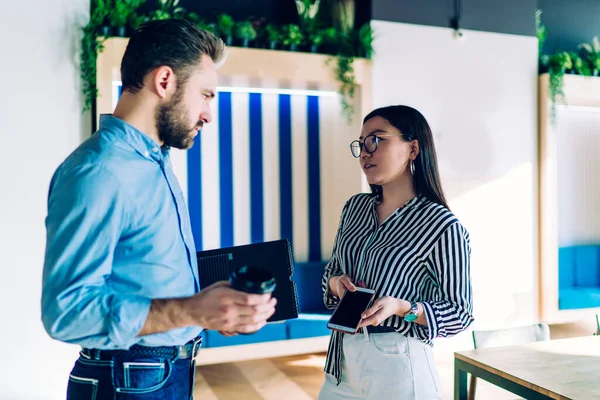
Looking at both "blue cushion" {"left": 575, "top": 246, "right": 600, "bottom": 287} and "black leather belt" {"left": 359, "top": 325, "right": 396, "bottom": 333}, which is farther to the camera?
"blue cushion" {"left": 575, "top": 246, "right": 600, "bottom": 287}

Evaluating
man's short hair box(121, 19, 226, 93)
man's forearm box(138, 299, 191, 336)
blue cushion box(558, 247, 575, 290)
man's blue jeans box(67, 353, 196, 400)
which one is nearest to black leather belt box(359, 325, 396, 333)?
man's blue jeans box(67, 353, 196, 400)

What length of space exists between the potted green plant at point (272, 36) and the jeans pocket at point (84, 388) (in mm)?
3778

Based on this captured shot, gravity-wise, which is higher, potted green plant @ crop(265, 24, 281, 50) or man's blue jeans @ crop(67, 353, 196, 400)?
Result: potted green plant @ crop(265, 24, 281, 50)

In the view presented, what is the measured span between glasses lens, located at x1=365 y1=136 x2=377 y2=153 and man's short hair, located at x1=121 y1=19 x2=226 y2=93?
84cm

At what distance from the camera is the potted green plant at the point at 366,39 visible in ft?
15.5

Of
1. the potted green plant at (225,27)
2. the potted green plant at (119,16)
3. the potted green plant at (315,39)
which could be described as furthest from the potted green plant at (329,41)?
the potted green plant at (119,16)

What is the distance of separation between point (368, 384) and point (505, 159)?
4288mm

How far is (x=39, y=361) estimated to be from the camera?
3400 millimetres

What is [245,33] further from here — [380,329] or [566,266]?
[566,266]

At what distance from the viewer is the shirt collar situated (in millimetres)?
1191

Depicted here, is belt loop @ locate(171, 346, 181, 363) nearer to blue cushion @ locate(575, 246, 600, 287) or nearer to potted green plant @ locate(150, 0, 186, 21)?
potted green plant @ locate(150, 0, 186, 21)

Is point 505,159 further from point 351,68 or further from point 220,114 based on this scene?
point 220,114

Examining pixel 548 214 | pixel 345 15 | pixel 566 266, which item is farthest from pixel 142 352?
pixel 566 266

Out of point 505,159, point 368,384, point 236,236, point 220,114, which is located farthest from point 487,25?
point 368,384
